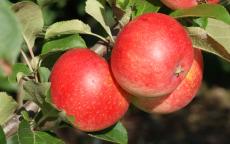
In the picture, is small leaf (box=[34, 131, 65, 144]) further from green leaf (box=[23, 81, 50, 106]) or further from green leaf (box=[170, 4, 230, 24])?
green leaf (box=[170, 4, 230, 24])

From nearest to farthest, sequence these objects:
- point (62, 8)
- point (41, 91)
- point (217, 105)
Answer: point (41, 91) → point (62, 8) → point (217, 105)

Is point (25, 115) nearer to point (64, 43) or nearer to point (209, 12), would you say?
point (64, 43)

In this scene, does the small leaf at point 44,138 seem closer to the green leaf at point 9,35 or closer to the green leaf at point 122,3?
the green leaf at point 122,3

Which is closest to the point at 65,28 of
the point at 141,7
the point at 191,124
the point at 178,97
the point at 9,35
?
the point at 141,7

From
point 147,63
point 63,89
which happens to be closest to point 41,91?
point 63,89

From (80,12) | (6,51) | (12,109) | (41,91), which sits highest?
(6,51)

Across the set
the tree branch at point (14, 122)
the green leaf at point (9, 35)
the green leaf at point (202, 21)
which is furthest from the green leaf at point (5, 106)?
Result: the green leaf at point (9, 35)

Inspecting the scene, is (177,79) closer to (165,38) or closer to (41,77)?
(165,38)
